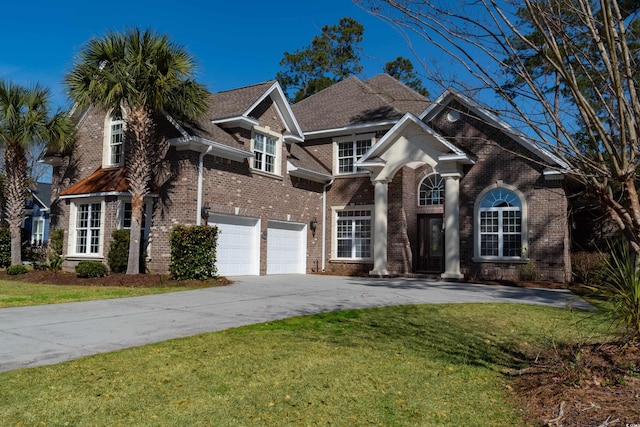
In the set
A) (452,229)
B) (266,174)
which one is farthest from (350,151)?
(452,229)

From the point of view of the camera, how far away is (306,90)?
3916 centimetres

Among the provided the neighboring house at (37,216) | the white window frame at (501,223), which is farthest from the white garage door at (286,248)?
the neighboring house at (37,216)

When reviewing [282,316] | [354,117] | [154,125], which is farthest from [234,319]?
[354,117]

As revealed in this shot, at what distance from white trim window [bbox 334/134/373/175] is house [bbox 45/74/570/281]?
0.17ft

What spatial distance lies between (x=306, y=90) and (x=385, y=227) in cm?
2212

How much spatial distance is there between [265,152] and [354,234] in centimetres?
517

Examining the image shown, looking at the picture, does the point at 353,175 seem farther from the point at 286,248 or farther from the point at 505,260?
the point at 505,260

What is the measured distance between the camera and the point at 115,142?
18859 mm

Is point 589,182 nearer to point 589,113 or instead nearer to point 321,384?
point 589,113

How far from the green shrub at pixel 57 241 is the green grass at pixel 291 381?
46.1ft

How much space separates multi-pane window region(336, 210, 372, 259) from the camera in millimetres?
21203

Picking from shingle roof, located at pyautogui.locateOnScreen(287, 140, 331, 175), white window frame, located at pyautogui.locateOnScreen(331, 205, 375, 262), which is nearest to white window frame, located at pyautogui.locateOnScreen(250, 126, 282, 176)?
shingle roof, located at pyautogui.locateOnScreen(287, 140, 331, 175)

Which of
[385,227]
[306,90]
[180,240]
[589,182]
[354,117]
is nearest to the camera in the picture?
[589,182]

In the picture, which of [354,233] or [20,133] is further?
[354,233]
